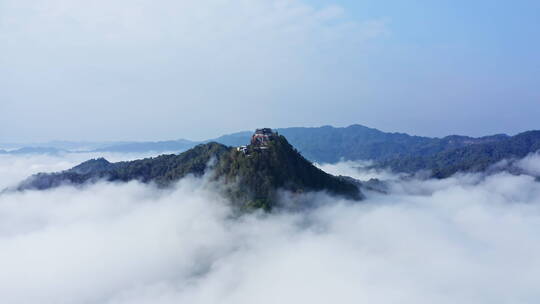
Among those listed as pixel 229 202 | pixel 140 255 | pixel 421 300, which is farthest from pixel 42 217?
pixel 421 300

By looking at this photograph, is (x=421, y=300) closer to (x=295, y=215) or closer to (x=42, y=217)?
(x=295, y=215)

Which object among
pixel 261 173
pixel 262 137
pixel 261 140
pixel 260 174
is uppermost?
pixel 262 137

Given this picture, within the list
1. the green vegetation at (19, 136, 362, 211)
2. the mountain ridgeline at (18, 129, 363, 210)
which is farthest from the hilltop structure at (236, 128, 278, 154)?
the green vegetation at (19, 136, 362, 211)

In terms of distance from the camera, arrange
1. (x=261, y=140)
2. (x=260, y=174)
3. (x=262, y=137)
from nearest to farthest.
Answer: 1. (x=260, y=174)
2. (x=261, y=140)
3. (x=262, y=137)

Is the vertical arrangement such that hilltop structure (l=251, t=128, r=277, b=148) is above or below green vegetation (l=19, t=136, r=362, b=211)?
above

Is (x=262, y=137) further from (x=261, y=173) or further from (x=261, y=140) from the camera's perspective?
(x=261, y=173)

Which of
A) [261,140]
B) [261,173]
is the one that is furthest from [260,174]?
[261,140]

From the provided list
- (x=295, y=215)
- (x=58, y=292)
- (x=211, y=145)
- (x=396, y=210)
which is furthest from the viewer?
(x=211, y=145)

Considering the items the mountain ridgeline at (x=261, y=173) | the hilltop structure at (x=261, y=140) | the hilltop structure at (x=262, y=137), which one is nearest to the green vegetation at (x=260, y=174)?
the mountain ridgeline at (x=261, y=173)

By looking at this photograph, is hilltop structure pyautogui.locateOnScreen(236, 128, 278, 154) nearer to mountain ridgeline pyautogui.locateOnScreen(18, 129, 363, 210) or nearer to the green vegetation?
mountain ridgeline pyautogui.locateOnScreen(18, 129, 363, 210)

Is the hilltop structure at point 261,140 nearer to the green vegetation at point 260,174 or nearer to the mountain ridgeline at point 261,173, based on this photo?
the mountain ridgeline at point 261,173

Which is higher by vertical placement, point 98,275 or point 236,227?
point 236,227
